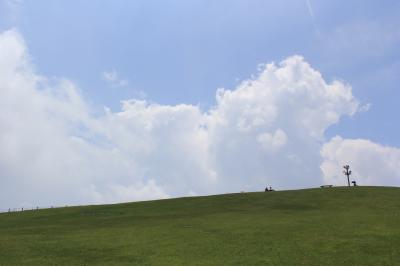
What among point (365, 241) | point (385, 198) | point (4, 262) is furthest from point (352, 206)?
point (4, 262)

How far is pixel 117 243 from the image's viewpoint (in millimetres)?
46375

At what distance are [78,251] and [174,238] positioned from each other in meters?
9.35

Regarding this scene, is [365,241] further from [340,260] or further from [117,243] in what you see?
[117,243]

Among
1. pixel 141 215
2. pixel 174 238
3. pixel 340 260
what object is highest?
pixel 141 215

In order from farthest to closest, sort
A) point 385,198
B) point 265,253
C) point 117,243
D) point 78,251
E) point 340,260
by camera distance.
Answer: point 385,198 < point 117,243 < point 78,251 < point 265,253 < point 340,260

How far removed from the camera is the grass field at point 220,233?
3869 cm

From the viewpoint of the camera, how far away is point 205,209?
74062mm

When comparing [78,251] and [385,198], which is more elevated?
[385,198]

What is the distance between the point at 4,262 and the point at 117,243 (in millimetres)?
10679

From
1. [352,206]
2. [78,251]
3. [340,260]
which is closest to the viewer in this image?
[340,260]

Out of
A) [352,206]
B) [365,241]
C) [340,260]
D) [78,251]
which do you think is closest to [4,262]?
[78,251]

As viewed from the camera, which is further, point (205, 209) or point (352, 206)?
point (205, 209)

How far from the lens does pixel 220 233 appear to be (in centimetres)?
4956

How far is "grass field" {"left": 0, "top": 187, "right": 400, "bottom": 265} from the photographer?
1523 inches
